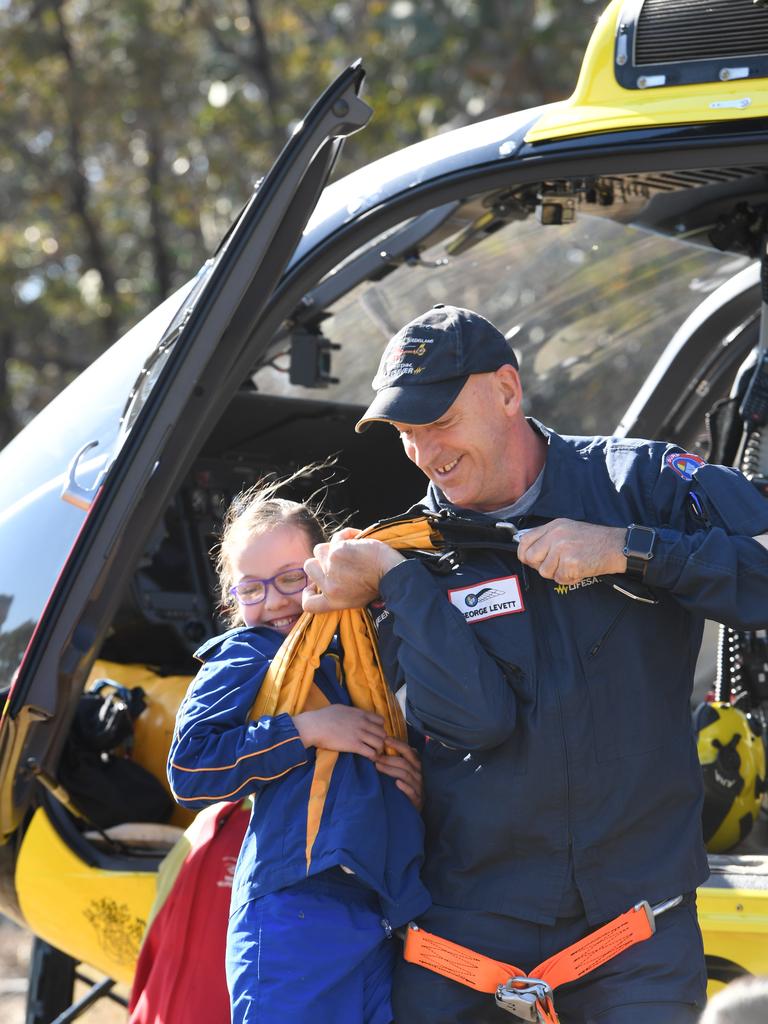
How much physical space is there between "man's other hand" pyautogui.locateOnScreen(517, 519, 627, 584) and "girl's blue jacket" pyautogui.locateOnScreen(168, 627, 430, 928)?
0.50m

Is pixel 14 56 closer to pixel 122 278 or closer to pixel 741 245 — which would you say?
pixel 122 278

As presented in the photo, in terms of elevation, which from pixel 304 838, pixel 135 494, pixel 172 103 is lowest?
pixel 304 838

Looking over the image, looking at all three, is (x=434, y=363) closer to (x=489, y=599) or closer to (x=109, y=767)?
(x=489, y=599)

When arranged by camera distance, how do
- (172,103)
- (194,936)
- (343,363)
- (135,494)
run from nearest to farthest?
(194,936) → (135,494) → (343,363) → (172,103)

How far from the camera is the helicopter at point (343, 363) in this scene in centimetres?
267

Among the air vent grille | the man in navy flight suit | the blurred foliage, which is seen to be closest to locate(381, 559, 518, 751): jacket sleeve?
the man in navy flight suit

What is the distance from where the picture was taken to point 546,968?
209 centimetres

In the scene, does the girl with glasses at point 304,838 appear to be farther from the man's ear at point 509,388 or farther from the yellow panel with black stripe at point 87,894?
the yellow panel with black stripe at point 87,894

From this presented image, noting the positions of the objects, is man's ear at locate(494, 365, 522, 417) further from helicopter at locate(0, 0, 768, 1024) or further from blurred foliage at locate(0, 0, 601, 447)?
blurred foliage at locate(0, 0, 601, 447)

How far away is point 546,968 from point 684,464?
0.87m

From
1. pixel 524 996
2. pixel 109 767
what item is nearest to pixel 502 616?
pixel 524 996

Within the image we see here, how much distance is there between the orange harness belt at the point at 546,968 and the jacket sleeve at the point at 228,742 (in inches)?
17.1

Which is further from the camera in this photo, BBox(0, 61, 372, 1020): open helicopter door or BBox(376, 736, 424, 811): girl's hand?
BBox(0, 61, 372, 1020): open helicopter door

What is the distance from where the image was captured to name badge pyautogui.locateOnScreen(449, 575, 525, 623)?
2139 millimetres
